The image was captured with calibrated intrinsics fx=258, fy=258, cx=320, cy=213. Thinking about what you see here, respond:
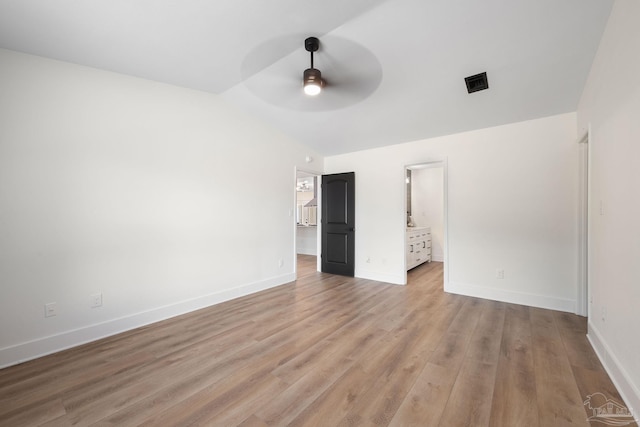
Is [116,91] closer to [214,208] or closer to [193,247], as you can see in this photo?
[214,208]

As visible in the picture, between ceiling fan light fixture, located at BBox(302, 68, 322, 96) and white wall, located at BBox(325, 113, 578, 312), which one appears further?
white wall, located at BBox(325, 113, 578, 312)

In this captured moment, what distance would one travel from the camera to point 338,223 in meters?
5.15

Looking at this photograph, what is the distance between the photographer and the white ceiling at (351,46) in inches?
76.6

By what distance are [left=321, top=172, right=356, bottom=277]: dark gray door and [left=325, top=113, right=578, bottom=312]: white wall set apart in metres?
0.85

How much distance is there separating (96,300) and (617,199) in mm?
4491

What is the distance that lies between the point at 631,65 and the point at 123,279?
14.7 ft

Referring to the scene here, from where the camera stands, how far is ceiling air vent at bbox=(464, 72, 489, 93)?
2.68 m

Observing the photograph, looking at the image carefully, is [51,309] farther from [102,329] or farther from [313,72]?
[313,72]

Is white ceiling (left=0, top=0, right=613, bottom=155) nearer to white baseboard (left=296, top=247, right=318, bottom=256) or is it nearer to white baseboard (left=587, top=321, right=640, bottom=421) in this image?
white baseboard (left=587, top=321, right=640, bottom=421)

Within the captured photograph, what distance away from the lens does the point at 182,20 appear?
206 centimetres

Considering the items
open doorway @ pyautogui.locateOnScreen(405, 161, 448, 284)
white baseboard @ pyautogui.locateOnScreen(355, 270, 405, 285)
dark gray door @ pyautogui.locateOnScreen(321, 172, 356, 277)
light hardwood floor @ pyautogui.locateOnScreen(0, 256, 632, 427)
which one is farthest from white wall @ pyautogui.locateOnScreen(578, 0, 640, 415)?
open doorway @ pyautogui.locateOnScreen(405, 161, 448, 284)

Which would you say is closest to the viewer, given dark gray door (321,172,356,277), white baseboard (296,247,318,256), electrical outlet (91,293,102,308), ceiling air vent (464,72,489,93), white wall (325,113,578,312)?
electrical outlet (91,293,102,308)

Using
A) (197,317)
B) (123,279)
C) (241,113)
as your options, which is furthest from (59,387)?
(241,113)

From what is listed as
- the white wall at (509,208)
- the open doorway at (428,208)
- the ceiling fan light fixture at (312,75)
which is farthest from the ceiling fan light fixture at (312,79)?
the open doorway at (428,208)
